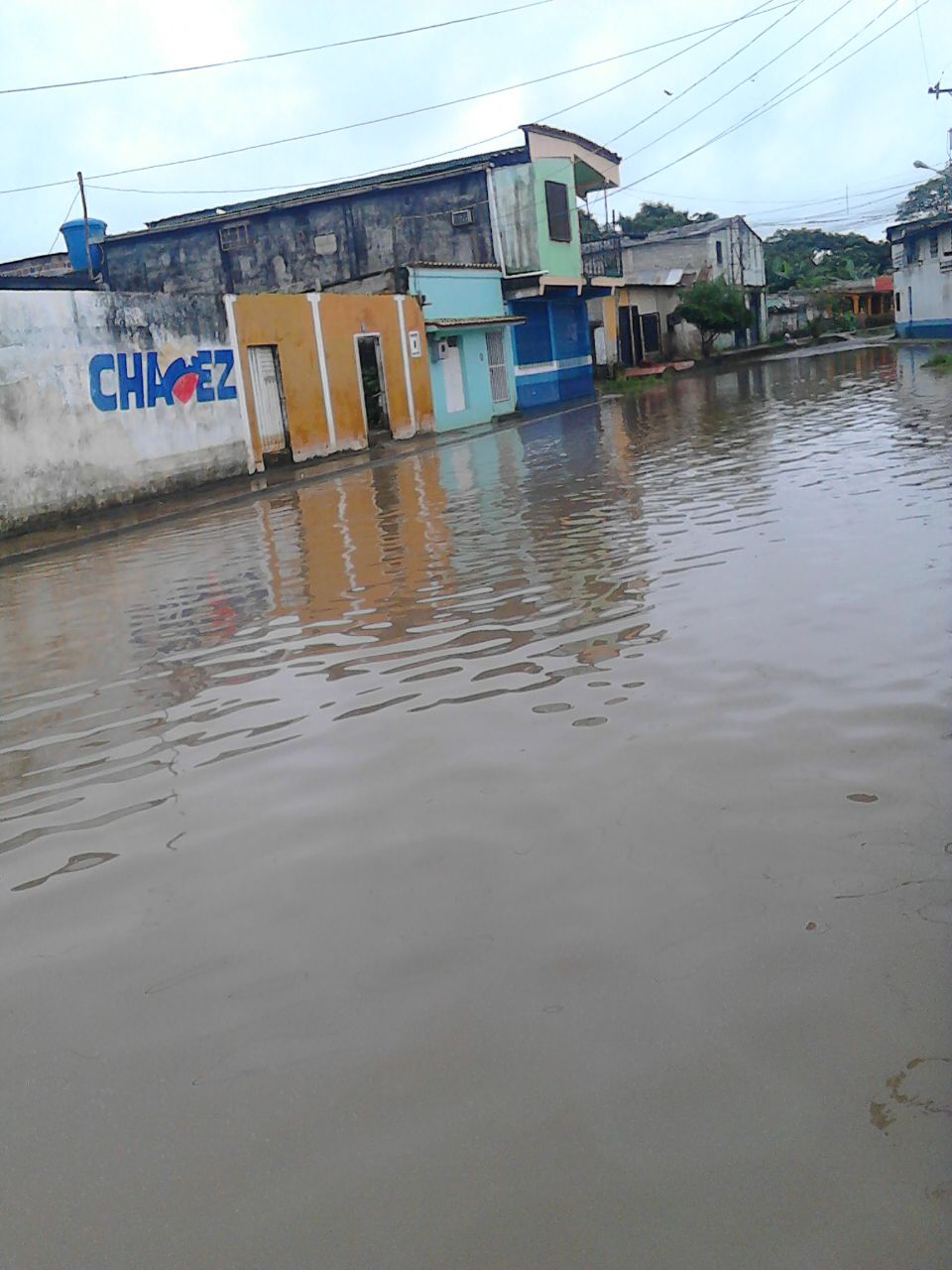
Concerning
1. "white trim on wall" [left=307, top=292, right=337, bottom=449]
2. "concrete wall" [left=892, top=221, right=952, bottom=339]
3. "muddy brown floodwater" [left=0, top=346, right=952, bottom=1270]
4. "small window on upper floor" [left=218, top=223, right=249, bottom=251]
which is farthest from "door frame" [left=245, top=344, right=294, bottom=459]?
"concrete wall" [left=892, top=221, right=952, bottom=339]

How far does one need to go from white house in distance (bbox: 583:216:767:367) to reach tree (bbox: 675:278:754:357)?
6.51ft

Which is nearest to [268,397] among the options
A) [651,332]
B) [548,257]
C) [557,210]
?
[548,257]

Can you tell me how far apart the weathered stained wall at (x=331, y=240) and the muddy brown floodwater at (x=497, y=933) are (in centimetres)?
2710

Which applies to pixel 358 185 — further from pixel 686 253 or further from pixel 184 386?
pixel 686 253

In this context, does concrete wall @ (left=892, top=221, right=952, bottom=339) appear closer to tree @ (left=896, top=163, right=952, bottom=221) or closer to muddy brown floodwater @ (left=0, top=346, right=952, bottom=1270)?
tree @ (left=896, top=163, right=952, bottom=221)

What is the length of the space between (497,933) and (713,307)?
4832 centimetres

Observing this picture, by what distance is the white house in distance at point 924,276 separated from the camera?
151 ft

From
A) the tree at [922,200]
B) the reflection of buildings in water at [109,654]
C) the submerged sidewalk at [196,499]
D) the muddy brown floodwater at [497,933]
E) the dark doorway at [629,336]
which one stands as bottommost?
the muddy brown floodwater at [497,933]

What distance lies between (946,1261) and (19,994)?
8.17ft

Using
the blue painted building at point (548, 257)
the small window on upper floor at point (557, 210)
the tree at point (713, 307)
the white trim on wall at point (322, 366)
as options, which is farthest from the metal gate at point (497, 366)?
the tree at point (713, 307)

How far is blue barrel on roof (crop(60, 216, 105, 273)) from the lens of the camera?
32.5 metres

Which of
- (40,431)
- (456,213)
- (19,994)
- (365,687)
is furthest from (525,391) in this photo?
(19,994)

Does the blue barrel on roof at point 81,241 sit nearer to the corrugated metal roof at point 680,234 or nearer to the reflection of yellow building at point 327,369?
the reflection of yellow building at point 327,369

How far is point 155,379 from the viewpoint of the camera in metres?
19.4
